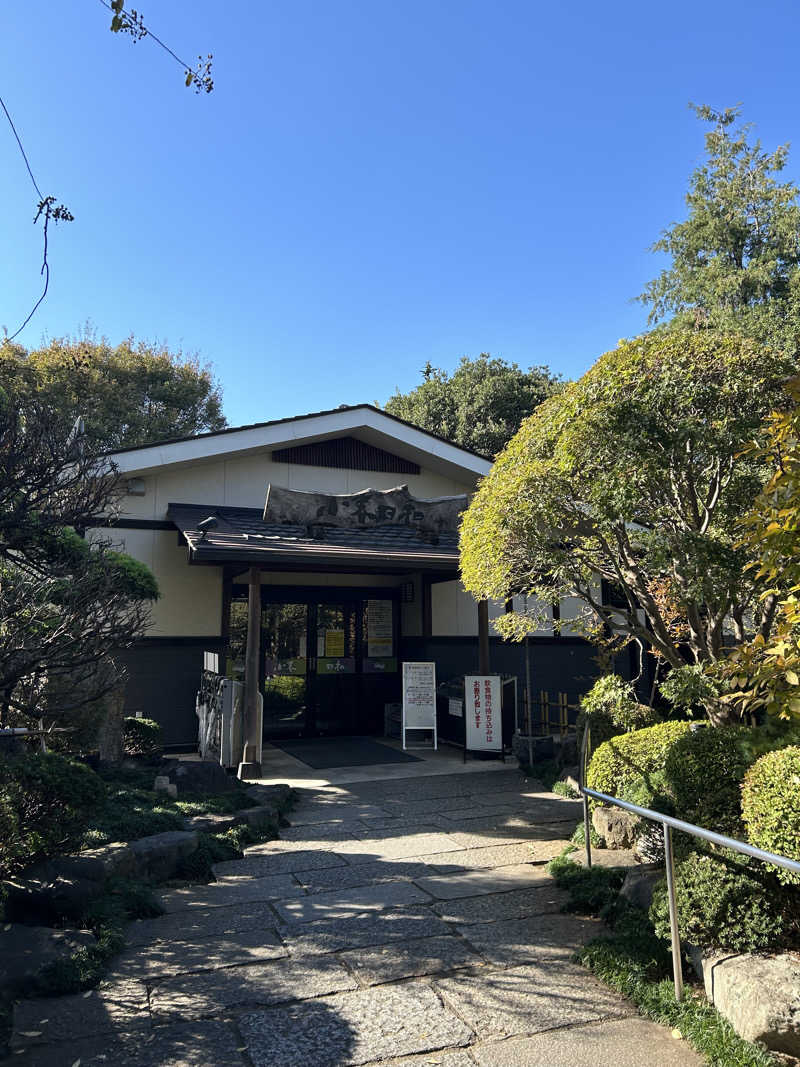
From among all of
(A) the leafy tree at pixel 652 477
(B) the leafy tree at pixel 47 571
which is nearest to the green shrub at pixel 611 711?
(A) the leafy tree at pixel 652 477

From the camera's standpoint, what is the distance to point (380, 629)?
549 inches

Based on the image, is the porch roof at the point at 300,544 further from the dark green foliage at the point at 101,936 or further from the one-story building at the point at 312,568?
the dark green foliage at the point at 101,936

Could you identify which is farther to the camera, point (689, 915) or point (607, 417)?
point (607, 417)

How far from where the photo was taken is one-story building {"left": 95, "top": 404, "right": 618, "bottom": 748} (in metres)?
11.2

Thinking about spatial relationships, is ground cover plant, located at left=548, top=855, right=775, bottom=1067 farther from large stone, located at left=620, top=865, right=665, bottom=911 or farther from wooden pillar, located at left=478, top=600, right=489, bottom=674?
wooden pillar, located at left=478, top=600, right=489, bottom=674

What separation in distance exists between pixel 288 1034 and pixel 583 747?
133 inches

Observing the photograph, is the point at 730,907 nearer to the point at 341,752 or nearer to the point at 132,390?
the point at 341,752

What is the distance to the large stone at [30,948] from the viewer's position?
3.70 meters

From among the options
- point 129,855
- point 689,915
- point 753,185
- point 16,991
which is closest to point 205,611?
point 129,855

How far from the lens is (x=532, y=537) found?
611 cm

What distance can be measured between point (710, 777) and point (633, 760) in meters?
1.39

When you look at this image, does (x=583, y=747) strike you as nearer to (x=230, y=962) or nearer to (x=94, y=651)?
(x=230, y=962)

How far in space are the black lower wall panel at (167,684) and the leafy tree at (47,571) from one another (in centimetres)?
588

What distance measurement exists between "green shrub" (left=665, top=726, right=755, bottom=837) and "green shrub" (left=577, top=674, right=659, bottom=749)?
1.61 m
